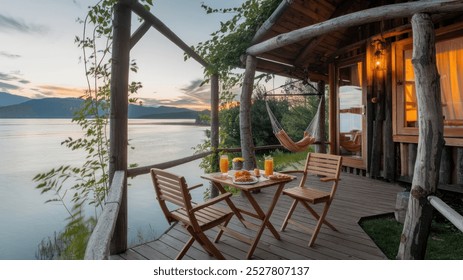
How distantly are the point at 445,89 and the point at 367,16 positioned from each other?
2.21m

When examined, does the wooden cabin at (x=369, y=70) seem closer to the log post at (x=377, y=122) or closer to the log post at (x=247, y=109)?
the log post at (x=377, y=122)

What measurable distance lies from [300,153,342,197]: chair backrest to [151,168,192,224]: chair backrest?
4.83 feet

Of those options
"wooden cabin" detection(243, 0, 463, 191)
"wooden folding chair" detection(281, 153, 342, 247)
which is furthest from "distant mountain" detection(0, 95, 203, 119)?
"wooden cabin" detection(243, 0, 463, 191)

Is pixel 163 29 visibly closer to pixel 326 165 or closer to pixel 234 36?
pixel 234 36

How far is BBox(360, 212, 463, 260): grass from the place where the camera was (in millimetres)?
2357

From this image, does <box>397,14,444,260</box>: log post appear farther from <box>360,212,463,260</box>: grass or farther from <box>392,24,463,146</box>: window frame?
<box>392,24,463,146</box>: window frame

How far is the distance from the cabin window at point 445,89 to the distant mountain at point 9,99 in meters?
5.31

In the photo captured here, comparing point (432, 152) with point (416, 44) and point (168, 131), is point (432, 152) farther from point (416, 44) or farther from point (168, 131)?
point (168, 131)

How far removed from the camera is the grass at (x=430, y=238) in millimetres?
2357

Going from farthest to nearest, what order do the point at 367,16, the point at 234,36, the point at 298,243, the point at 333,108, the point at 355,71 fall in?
the point at 333,108
the point at 355,71
the point at 234,36
the point at 367,16
the point at 298,243

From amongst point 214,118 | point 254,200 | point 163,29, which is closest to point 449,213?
point 254,200

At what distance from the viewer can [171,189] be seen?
6.87ft

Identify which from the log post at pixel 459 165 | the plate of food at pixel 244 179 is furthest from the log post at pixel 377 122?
the plate of food at pixel 244 179
